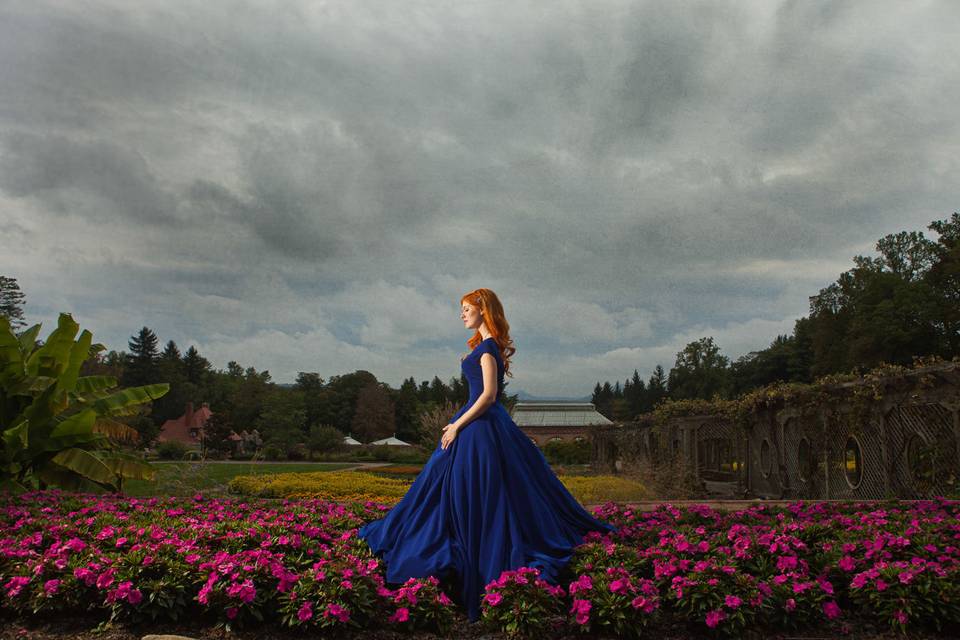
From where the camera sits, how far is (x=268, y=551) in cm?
495

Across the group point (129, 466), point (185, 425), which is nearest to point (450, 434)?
point (129, 466)

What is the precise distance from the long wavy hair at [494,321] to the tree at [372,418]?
153ft

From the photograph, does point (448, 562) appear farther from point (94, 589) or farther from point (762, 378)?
point (762, 378)

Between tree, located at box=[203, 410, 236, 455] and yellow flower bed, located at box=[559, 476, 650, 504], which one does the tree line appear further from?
tree, located at box=[203, 410, 236, 455]

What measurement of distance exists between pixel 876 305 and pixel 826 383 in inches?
1137

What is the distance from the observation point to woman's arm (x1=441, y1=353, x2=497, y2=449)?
16.9ft

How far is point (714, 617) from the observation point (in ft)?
13.3

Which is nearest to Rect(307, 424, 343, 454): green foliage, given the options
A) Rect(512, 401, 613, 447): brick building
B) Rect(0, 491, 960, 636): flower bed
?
Rect(512, 401, 613, 447): brick building

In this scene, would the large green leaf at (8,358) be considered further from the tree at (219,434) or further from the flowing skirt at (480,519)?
the tree at (219,434)

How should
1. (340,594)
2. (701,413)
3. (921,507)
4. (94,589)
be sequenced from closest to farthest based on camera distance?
(340,594)
(94,589)
(921,507)
(701,413)

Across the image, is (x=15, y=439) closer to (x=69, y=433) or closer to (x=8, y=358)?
(x=69, y=433)

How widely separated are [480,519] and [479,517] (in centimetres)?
2

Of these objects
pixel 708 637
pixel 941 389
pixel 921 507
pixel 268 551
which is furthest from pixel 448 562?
pixel 941 389

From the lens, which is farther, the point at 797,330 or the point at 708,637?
the point at 797,330
